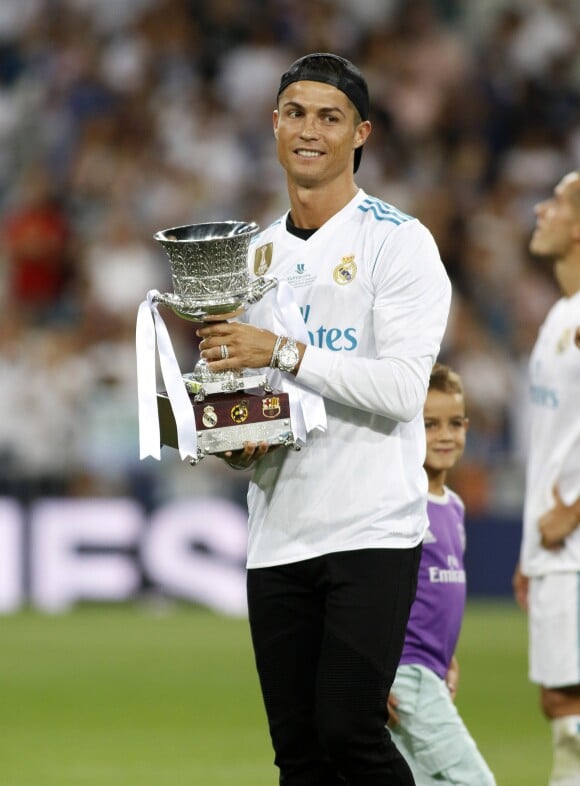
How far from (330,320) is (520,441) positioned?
7.70 meters

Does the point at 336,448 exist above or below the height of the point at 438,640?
above

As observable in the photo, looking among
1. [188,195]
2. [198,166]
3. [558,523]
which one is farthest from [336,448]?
[198,166]

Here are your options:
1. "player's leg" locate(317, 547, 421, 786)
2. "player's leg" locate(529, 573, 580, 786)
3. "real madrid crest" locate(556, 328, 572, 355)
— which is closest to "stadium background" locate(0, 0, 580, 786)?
"player's leg" locate(529, 573, 580, 786)

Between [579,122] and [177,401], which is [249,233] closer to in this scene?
[177,401]

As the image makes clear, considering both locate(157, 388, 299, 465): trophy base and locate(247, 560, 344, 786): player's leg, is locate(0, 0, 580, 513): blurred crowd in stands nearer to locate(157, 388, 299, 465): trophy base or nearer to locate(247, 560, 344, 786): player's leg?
locate(247, 560, 344, 786): player's leg

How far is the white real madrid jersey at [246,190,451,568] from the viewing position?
4.24 metres

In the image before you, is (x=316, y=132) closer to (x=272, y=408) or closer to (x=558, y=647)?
(x=272, y=408)

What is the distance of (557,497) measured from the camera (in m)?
5.82

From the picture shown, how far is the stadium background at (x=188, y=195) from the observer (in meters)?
12.0

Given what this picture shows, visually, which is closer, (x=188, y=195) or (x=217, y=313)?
(x=217, y=313)

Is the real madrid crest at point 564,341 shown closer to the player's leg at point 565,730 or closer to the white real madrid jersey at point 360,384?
the player's leg at point 565,730

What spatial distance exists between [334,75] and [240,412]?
95cm

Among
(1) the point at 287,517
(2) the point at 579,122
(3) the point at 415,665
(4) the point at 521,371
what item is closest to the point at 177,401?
(1) the point at 287,517

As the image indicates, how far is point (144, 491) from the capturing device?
1206 cm
